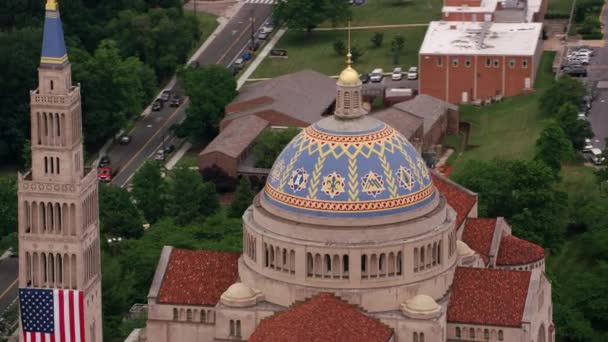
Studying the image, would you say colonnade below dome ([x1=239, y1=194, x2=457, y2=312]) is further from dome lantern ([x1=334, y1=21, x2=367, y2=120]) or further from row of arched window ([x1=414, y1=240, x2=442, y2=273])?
dome lantern ([x1=334, y1=21, x2=367, y2=120])

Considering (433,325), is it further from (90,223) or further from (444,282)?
(90,223)

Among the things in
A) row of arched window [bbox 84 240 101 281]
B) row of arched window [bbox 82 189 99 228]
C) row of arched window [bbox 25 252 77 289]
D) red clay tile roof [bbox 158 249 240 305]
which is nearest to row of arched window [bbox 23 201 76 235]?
row of arched window [bbox 82 189 99 228]

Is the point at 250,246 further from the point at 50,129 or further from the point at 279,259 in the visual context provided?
the point at 50,129

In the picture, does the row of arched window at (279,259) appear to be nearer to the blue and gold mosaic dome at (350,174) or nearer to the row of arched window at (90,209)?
the blue and gold mosaic dome at (350,174)

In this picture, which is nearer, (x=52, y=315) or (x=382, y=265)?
(x=382, y=265)

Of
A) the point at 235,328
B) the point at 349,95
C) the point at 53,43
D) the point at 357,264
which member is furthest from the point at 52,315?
the point at 349,95

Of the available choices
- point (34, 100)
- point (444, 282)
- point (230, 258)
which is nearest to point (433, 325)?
point (444, 282)
